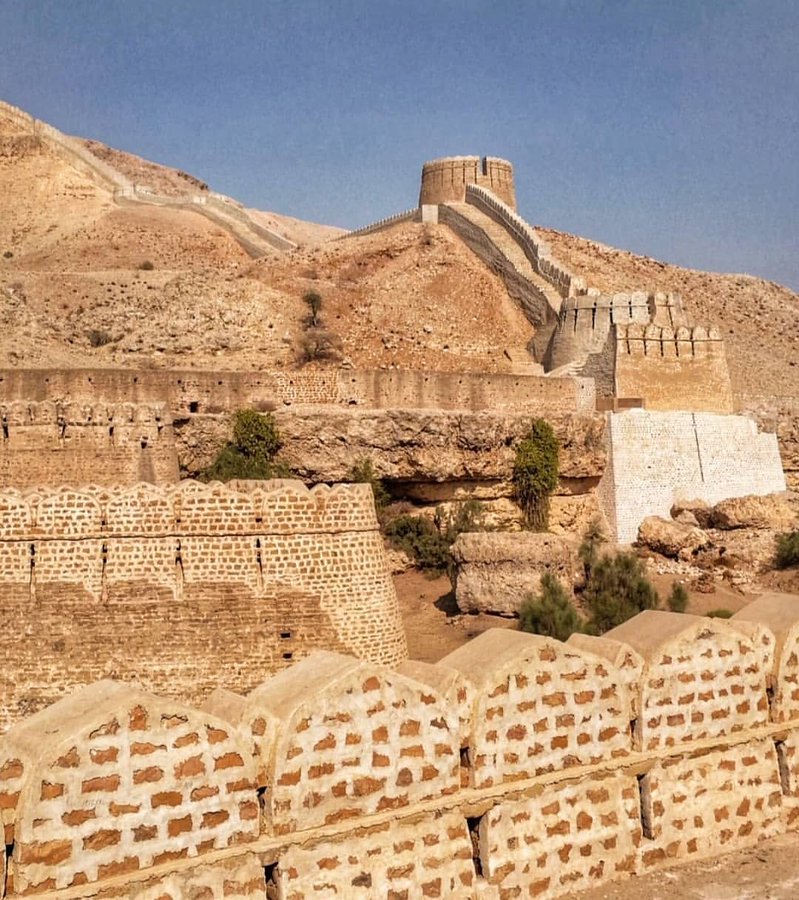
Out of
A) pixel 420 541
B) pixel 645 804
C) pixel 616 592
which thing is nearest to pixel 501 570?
A: pixel 616 592

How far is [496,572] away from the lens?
1680cm

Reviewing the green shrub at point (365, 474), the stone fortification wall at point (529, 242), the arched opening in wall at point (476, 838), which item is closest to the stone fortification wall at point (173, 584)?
the arched opening in wall at point (476, 838)

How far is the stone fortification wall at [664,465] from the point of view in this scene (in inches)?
853

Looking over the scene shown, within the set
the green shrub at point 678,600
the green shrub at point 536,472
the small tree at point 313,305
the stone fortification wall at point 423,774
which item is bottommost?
the green shrub at point 678,600

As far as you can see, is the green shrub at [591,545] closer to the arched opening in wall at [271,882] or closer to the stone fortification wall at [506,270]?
the stone fortification wall at [506,270]

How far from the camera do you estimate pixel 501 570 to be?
16797 millimetres

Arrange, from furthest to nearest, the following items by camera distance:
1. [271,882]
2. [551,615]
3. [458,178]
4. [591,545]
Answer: [458,178]
[591,545]
[551,615]
[271,882]

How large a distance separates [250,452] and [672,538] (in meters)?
7.84

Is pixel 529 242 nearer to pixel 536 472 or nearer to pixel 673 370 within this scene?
pixel 673 370

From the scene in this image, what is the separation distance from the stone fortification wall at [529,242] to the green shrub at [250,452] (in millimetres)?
14351

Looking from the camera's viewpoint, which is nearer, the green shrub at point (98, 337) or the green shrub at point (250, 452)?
the green shrub at point (250, 452)

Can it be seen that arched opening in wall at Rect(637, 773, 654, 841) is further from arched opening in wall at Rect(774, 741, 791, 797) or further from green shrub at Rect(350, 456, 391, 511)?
green shrub at Rect(350, 456, 391, 511)

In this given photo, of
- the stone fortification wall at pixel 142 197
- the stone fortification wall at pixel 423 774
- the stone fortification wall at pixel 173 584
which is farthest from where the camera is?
the stone fortification wall at pixel 142 197

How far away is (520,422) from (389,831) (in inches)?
668
